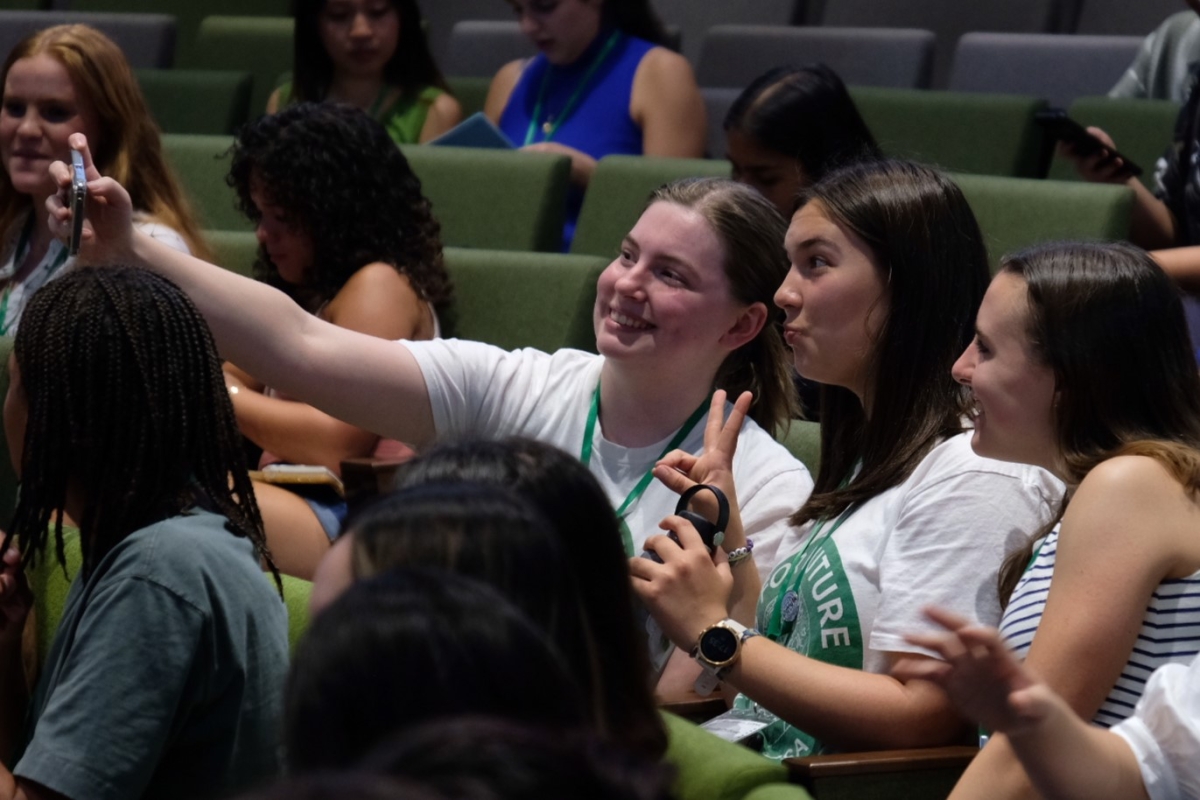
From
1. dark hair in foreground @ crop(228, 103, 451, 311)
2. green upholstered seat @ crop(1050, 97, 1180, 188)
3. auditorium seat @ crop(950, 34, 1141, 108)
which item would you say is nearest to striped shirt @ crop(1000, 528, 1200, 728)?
dark hair in foreground @ crop(228, 103, 451, 311)

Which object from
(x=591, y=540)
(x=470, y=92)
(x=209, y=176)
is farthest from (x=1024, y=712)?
(x=470, y=92)

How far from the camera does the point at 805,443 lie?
7.18ft

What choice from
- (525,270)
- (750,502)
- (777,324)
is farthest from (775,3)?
(750,502)

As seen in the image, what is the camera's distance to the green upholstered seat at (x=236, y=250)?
→ 297 cm

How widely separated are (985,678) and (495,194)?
2186mm

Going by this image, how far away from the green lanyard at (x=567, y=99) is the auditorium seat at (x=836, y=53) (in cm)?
60

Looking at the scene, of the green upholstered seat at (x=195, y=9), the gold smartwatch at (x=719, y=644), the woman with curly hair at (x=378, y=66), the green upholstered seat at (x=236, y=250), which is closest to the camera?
the gold smartwatch at (x=719, y=644)

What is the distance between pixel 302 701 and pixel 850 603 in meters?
1.00

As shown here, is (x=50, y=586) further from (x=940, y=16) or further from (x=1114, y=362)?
(x=940, y=16)

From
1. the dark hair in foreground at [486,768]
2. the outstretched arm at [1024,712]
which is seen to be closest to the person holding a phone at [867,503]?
the outstretched arm at [1024,712]

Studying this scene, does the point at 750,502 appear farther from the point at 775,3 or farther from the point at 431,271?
the point at 775,3

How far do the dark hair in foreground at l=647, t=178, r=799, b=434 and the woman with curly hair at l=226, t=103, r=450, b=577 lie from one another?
2.34 feet

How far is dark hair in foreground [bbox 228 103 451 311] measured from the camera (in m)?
2.79

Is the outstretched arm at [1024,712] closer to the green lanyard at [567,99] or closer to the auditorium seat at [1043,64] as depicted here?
the green lanyard at [567,99]
